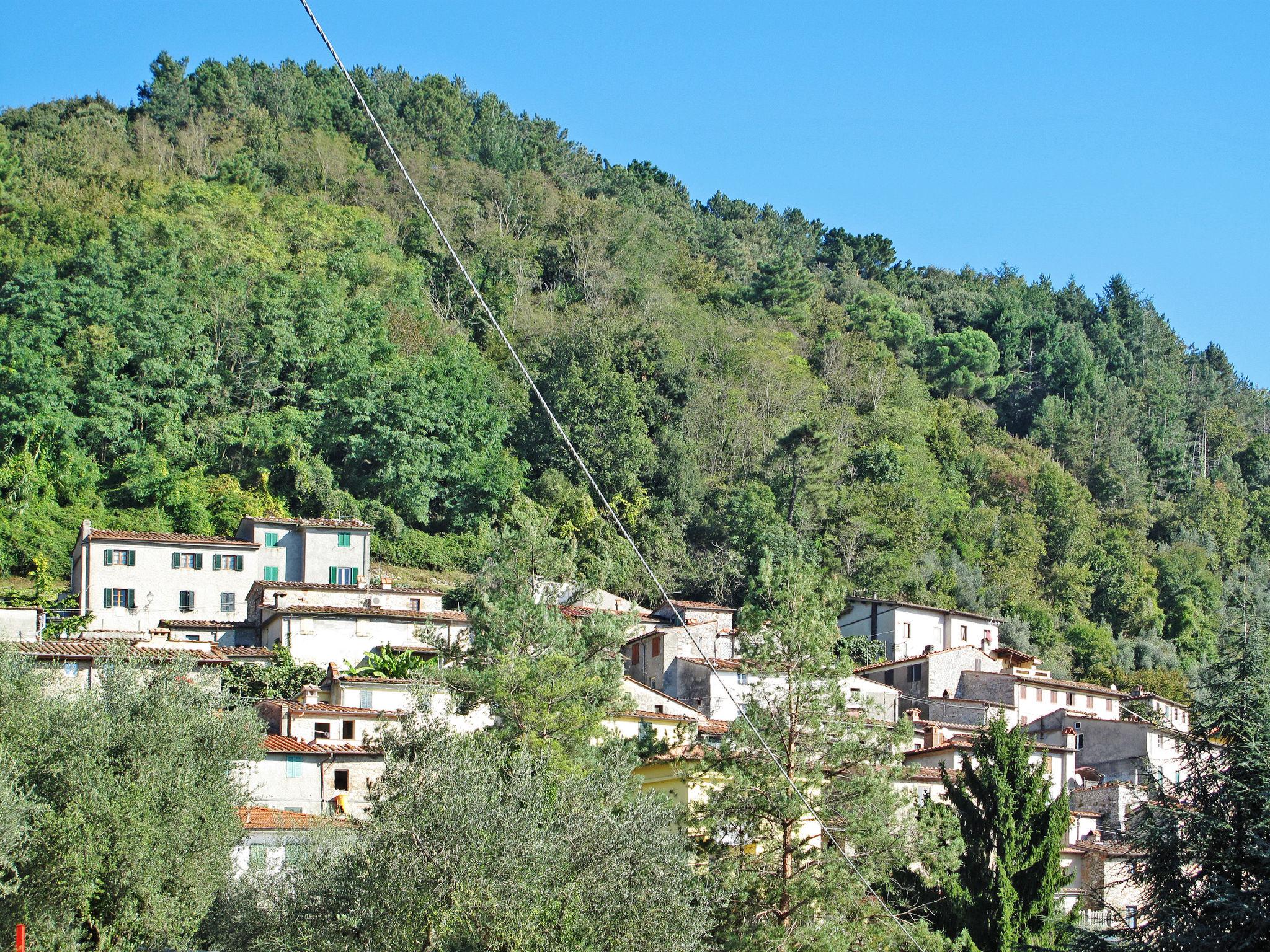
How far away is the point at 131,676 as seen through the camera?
2933 cm

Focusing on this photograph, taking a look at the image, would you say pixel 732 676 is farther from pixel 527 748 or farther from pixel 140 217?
pixel 140 217

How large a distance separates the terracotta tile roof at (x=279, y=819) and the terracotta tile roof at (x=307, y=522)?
20507mm

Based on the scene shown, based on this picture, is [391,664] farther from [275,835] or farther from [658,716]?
[275,835]

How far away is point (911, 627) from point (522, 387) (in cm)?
2478

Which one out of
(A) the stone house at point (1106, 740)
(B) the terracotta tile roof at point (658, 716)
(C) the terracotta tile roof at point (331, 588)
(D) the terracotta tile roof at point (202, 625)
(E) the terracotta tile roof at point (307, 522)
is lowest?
(A) the stone house at point (1106, 740)

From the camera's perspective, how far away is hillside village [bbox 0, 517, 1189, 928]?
35.9 meters

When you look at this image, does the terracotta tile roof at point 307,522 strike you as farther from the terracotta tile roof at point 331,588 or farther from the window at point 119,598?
the window at point 119,598

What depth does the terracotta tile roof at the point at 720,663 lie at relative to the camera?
45.2 meters

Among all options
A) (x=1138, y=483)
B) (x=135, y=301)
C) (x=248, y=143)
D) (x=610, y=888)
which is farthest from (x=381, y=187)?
(x=610, y=888)

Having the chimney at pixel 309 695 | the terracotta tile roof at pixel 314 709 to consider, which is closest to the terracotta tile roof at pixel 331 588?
the chimney at pixel 309 695

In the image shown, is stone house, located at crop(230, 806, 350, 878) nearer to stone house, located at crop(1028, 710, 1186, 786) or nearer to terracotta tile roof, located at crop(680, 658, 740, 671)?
terracotta tile roof, located at crop(680, 658, 740, 671)

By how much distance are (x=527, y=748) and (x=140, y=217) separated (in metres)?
49.3

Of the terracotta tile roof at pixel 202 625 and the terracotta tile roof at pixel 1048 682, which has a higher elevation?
the terracotta tile roof at pixel 202 625

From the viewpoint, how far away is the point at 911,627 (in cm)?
5891
